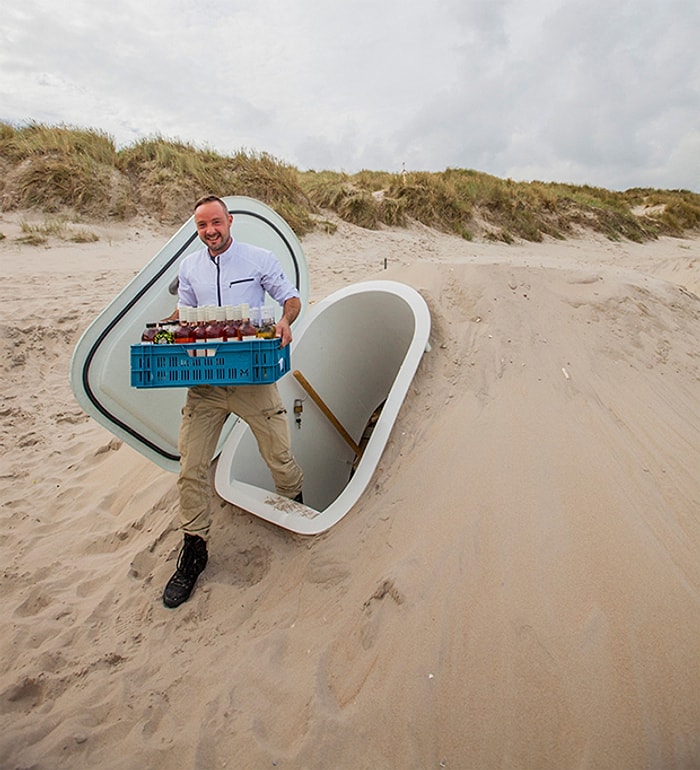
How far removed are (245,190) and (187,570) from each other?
9071 mm

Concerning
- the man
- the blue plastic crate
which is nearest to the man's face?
the man

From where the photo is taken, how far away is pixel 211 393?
7.52 feet

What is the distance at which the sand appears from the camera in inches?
61.2

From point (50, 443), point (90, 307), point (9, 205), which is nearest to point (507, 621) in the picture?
point (50, 443)

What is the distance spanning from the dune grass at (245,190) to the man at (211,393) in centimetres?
713

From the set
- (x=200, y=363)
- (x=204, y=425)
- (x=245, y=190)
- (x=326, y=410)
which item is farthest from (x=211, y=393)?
(x=245, y=190)

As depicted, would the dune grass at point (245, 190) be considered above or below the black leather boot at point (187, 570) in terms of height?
above

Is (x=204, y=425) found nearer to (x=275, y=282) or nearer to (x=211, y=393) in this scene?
(x=211, y=393)

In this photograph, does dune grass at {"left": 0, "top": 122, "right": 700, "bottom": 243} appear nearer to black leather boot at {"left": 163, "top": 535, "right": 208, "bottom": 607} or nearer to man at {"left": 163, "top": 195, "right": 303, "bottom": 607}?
man at {"left": 163, "top": 195, "right": 303, "bottom": 607}

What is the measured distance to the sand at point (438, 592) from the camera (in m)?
1.56

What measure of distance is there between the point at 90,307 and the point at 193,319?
4662 millimetres

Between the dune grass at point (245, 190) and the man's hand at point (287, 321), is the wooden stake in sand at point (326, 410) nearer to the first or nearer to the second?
the man's hand at point (287, 321)

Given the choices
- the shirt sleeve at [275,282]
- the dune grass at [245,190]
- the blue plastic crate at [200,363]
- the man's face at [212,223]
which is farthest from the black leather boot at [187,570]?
the dune grass at [245,190]

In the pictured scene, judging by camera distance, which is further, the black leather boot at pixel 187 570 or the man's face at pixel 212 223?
the black leather boot at pixel 187 570
